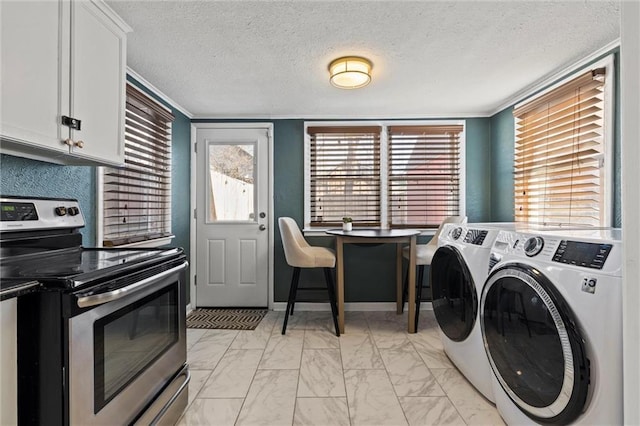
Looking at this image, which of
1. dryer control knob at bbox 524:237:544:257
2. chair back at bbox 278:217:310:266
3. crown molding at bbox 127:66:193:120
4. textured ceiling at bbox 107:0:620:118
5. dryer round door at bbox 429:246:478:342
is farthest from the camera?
chair back at bbox 278:217:310:266

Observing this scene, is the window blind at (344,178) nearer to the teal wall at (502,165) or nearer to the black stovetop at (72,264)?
the teal wall at (502,165)

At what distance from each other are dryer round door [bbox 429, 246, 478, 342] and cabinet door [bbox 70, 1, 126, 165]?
2.01 m

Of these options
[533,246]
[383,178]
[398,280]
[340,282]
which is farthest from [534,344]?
[383,178]

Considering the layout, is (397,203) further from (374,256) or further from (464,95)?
(464,95)

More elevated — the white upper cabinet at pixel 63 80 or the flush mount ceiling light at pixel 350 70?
the flush mount ceiling light at pixel 350 70

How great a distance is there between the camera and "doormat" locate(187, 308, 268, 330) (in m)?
2.96

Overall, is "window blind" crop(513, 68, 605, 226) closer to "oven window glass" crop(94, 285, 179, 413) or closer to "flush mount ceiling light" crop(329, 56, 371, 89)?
"flush mount ceiling light" crop(329, 56, 371, 89)

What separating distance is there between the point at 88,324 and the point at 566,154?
2959mm

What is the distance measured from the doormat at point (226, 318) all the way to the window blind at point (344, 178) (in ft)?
3.68

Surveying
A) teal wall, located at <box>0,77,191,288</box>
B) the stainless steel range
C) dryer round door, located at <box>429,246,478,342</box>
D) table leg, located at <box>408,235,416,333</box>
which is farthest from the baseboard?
the stainless steel range

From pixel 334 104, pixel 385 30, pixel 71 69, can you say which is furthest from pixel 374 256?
pixel 71 69

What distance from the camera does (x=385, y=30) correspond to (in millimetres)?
1831

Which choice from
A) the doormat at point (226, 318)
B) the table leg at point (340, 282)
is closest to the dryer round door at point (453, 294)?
the table leg at point (340, 282)

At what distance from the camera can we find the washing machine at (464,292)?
174 centimetres
